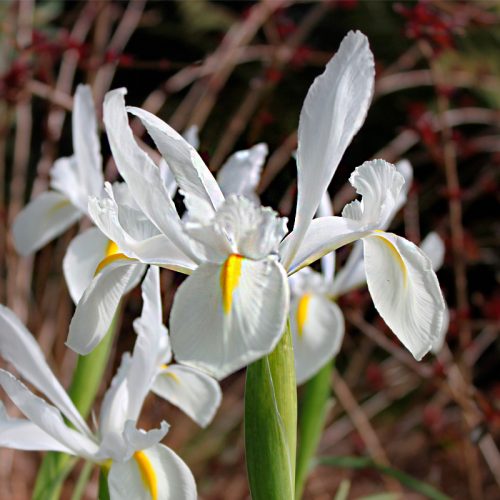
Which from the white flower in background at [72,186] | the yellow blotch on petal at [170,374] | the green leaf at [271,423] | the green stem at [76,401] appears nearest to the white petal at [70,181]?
the white flower in background at [72,186]

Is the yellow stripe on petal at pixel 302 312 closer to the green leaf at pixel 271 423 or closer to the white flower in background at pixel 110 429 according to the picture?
the white flower in background at pixel 110 429

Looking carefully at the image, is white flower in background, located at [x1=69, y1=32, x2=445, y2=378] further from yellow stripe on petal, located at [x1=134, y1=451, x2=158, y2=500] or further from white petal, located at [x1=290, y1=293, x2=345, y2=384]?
white petal, located at [x1=290, y1=293, x2=345, y2=384]

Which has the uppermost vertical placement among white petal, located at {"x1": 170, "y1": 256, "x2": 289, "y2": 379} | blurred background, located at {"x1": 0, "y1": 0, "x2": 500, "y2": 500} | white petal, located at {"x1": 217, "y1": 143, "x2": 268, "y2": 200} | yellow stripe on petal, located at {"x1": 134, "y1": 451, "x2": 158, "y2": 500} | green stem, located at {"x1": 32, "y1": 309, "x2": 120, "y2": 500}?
white petal, located at {"x1": 170, "y1": 256, "x2": 289, "y2": 379}

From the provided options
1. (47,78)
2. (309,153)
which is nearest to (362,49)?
(309,153)

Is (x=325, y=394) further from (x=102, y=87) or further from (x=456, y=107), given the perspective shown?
(x=456, y=107)

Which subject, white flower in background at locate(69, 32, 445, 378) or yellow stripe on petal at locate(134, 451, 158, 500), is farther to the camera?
yellow stripe on petal at locate(134, 451, 158, 500)

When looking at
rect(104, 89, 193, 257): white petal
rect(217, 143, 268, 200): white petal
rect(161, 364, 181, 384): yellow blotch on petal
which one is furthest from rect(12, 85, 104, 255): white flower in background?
rect(104, 89, 193, 257): white petal
